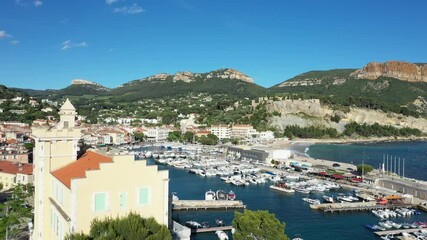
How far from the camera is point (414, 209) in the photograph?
30.4m

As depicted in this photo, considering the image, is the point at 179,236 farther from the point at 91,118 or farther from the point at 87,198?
the point at 91,118

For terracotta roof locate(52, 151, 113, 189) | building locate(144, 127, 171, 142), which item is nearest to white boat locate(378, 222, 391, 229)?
terracotta roof locate(52, 151, 113, 189)

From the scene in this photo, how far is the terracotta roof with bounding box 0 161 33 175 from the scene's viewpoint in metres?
29.7

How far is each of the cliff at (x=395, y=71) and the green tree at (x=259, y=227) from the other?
7235 inches

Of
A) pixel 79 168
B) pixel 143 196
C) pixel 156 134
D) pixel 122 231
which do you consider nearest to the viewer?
pixel 122 231

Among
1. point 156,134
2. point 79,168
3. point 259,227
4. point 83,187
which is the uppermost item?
point 79,168

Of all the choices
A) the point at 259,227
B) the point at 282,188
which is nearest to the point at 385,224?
the point at 282,188

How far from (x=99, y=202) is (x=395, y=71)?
198 m

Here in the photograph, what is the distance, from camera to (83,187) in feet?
33.9

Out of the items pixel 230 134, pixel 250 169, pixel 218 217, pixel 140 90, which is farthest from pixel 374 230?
pixel 140 90

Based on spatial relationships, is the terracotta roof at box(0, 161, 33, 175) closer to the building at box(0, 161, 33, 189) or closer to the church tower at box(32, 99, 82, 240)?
the building at box(0, 161, 33, 189)

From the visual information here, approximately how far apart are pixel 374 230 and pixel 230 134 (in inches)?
2773

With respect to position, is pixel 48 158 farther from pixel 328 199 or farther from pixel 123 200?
pixel 328 199

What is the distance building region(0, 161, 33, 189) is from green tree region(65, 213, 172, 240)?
22.0 meters
